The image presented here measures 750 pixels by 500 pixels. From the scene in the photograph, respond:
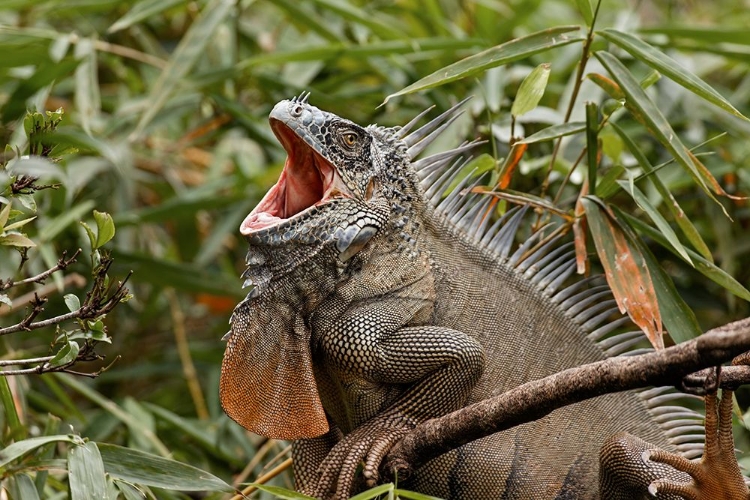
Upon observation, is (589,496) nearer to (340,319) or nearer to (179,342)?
(340,319)

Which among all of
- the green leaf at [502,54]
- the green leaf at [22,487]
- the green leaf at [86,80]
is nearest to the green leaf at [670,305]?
the green leaf at [502,54]

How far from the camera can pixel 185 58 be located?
5.90 meters

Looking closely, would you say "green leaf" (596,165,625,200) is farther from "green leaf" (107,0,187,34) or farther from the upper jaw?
"green leaf" (107,0,187,34)

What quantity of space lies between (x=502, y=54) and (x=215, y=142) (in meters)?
4.42

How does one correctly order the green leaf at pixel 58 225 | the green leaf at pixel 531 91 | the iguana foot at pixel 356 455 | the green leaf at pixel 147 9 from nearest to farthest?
the iguana foot at pixel 356 455 < the green leaf at pixel 531 91 < the green leaf at pixel 58 225 < the green leaf at pixel 147 9

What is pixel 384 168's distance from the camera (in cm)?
408

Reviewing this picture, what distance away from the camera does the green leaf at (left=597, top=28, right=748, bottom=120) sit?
3.88 metres

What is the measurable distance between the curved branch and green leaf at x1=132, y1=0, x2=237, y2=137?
Answer: 2948 mm

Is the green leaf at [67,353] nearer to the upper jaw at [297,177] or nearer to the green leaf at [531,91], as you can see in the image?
the upper jaw at [297,177]

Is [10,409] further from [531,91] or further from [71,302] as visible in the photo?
[531,91]

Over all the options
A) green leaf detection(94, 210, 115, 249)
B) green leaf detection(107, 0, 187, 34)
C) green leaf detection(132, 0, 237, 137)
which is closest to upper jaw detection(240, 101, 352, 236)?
green leaf detection(94, 210, 115, 249)

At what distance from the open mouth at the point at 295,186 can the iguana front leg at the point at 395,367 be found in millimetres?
474

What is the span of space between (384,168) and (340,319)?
0.66 meters

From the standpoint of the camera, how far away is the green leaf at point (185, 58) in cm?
580
